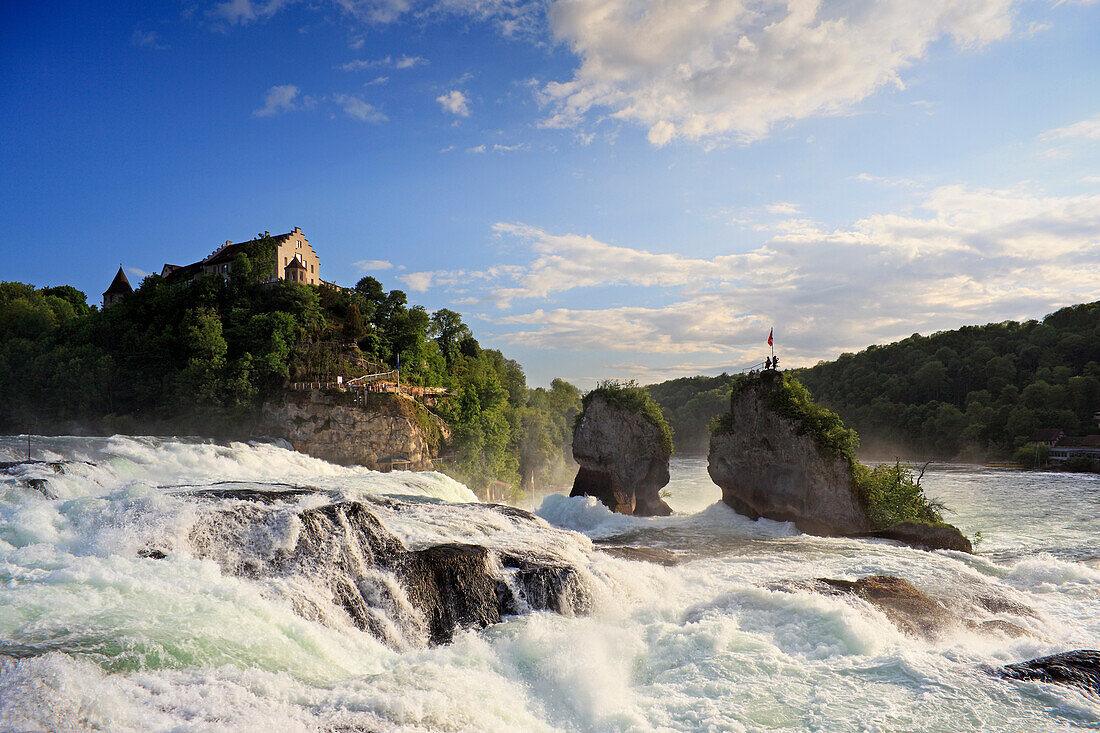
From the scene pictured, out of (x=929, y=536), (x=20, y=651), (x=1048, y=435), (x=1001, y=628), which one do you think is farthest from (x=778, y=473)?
(x=1048, y=435)

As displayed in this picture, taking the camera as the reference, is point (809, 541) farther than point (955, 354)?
No

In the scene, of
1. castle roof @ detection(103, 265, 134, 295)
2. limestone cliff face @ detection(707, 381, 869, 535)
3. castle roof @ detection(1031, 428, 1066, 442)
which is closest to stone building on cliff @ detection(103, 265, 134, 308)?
castle roof @ detection(103, 265, 134, 295)

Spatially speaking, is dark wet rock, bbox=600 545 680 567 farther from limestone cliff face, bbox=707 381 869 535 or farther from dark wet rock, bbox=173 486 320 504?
dark wet rock, bbox=173 486 320 504

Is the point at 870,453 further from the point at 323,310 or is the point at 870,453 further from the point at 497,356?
the point at 323,310

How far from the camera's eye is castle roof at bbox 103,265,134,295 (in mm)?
64188

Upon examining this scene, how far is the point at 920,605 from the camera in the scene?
1407 centimetres

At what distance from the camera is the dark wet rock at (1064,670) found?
980 centimetres

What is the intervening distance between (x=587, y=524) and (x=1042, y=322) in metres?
101

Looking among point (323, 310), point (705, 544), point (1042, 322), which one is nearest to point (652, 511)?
point (705, 544)

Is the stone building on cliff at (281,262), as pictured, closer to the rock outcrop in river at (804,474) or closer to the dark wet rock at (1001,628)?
the rock outcrop in river at (804,474)

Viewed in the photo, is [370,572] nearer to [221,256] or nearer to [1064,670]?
[1064,670]

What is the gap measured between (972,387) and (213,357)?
100m

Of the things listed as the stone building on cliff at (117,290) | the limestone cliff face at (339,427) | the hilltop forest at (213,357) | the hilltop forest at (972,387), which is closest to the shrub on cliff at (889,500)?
the limestone cliff face at (339,427)

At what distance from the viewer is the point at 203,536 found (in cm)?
988
